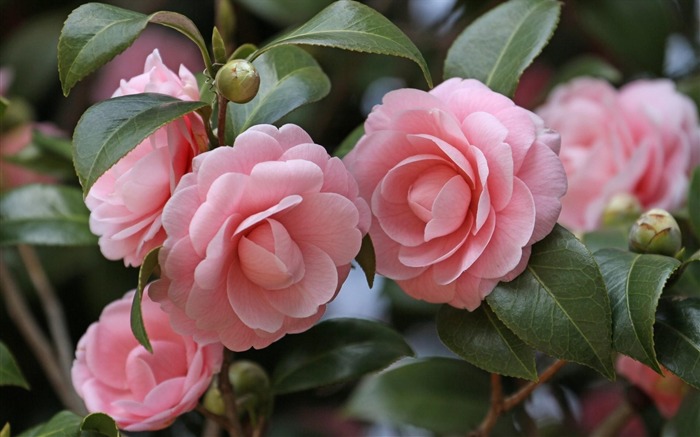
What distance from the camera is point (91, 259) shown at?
1.14 meters

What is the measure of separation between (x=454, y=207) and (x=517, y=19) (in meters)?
0.22

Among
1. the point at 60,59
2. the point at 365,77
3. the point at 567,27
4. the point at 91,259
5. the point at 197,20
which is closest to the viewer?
the point at 60,59

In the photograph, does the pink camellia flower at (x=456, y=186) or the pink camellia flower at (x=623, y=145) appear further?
the pink camellia flower at (x=623, y=145)

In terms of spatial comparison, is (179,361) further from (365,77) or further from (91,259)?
(365,77)

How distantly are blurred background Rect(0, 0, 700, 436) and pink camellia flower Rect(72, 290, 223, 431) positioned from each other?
0.39 metres

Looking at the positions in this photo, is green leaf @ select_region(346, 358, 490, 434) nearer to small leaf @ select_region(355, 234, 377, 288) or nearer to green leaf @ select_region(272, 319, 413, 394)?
green leaf @ select_region(272, 319, 413, 394)

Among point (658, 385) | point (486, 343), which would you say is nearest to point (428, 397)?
point (658, 385)

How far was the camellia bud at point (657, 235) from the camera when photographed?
0.64 metres

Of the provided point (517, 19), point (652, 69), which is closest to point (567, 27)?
point (652, 69)

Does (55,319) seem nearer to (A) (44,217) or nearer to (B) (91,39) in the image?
(A) (44,217)

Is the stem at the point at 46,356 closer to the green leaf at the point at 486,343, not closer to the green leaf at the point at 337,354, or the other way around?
the green leaf at the point at 337,354

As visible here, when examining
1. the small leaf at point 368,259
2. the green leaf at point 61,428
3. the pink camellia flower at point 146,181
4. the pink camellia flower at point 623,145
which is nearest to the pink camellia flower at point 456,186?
the small leaf at point 368,259

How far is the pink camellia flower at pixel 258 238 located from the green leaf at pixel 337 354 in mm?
141

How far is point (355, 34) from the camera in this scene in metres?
0.57
